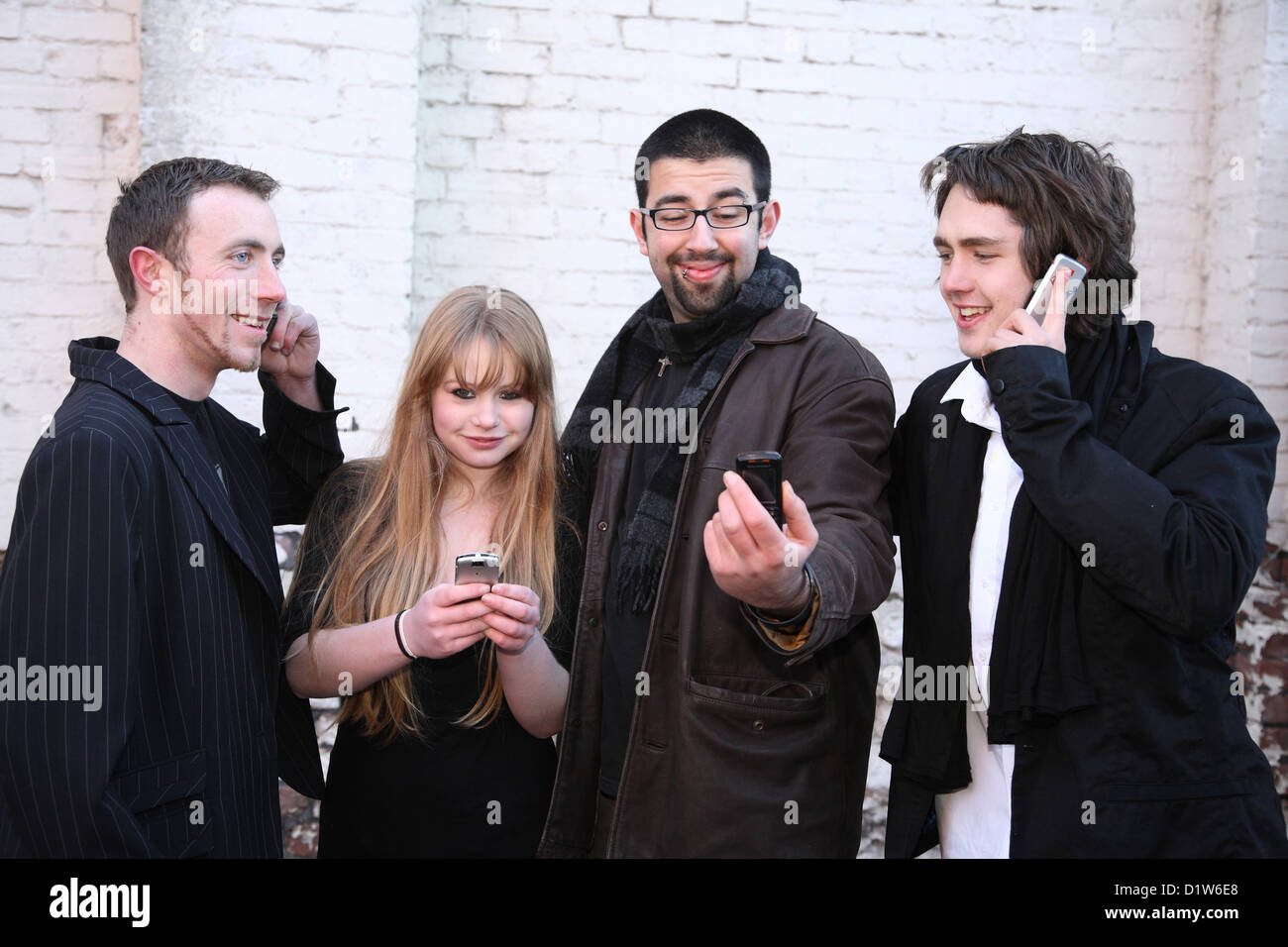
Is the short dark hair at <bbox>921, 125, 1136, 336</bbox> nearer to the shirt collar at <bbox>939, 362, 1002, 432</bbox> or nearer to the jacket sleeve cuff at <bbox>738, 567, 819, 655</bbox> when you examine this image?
the shirt collar at <bbox>939, 362, 1002, 432</bbox>

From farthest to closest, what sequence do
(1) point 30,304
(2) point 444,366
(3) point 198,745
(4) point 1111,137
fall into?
(4) point 1111,137 → (1) point 30,304 → (2) point 444,366 → (3) point 198,745

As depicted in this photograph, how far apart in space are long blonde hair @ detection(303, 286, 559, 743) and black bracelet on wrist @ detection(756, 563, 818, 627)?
2.16ft

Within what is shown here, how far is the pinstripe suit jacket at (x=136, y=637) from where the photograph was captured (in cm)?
190

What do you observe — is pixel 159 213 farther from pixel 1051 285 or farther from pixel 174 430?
pixel 1051 285

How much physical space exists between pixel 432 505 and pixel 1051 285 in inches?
56.3

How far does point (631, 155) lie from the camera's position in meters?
4.20

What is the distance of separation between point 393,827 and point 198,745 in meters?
0.54

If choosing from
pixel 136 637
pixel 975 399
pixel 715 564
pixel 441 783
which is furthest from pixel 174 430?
pixel 975 399

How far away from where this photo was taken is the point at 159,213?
2309 mm

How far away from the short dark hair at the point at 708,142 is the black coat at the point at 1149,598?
2.61ft

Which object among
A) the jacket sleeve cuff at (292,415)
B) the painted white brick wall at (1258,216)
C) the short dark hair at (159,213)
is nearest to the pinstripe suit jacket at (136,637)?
the short dark hair at (159,213)
